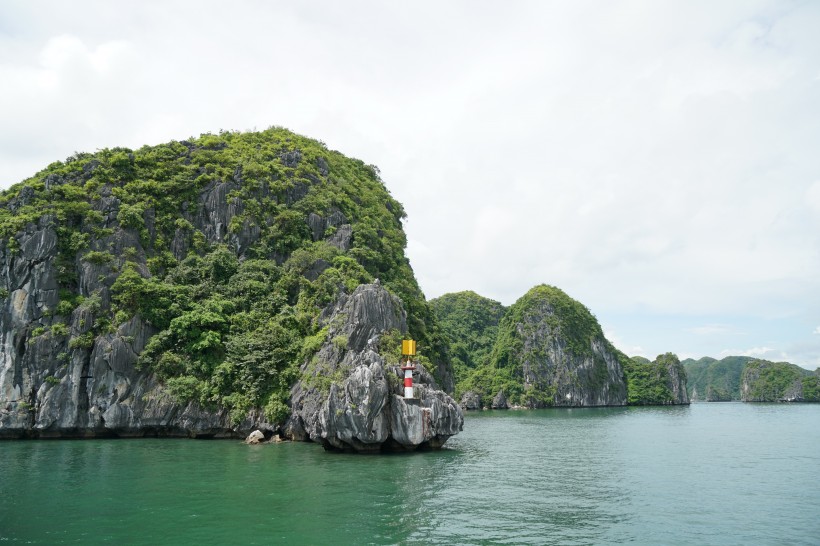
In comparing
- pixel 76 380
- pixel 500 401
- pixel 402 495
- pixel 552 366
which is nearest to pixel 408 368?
pixel 402 495

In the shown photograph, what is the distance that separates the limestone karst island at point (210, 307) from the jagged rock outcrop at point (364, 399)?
0.38 ft

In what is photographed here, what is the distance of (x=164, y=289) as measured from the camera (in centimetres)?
4450

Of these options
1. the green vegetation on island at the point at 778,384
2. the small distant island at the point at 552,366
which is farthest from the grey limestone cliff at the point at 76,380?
the green vegetation on island at the point at 778,384

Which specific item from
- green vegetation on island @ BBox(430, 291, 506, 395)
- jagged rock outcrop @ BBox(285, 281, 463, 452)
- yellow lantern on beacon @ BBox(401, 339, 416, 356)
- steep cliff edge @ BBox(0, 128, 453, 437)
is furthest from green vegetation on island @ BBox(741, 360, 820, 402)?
yellow lantern on beacon @ BBox(401, 339, 416, 356)

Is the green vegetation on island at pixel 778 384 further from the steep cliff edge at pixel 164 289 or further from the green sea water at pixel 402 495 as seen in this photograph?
the green sea water at pixel 402 495

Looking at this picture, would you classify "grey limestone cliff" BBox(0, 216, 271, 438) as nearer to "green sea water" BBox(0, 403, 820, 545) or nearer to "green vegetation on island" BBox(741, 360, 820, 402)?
"green sea water" BBox(0, 403, 820, 545)

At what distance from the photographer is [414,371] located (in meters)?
33.6

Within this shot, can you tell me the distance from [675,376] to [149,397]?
119 m

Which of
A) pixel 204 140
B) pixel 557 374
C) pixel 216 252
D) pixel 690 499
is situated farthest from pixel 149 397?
pixel 557 374

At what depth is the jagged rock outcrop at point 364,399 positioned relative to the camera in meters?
31.4

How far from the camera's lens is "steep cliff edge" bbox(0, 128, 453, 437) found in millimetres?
40156

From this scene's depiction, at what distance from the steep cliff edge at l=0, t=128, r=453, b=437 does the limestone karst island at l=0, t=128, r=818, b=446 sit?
0.13 meters

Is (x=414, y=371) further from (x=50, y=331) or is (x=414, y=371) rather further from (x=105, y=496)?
(x=50, y=331)

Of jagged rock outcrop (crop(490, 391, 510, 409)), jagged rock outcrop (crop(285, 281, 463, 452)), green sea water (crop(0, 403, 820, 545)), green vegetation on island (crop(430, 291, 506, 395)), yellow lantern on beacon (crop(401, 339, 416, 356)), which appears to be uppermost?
green vegetation on island (crop(430, 291, 506, 395))
